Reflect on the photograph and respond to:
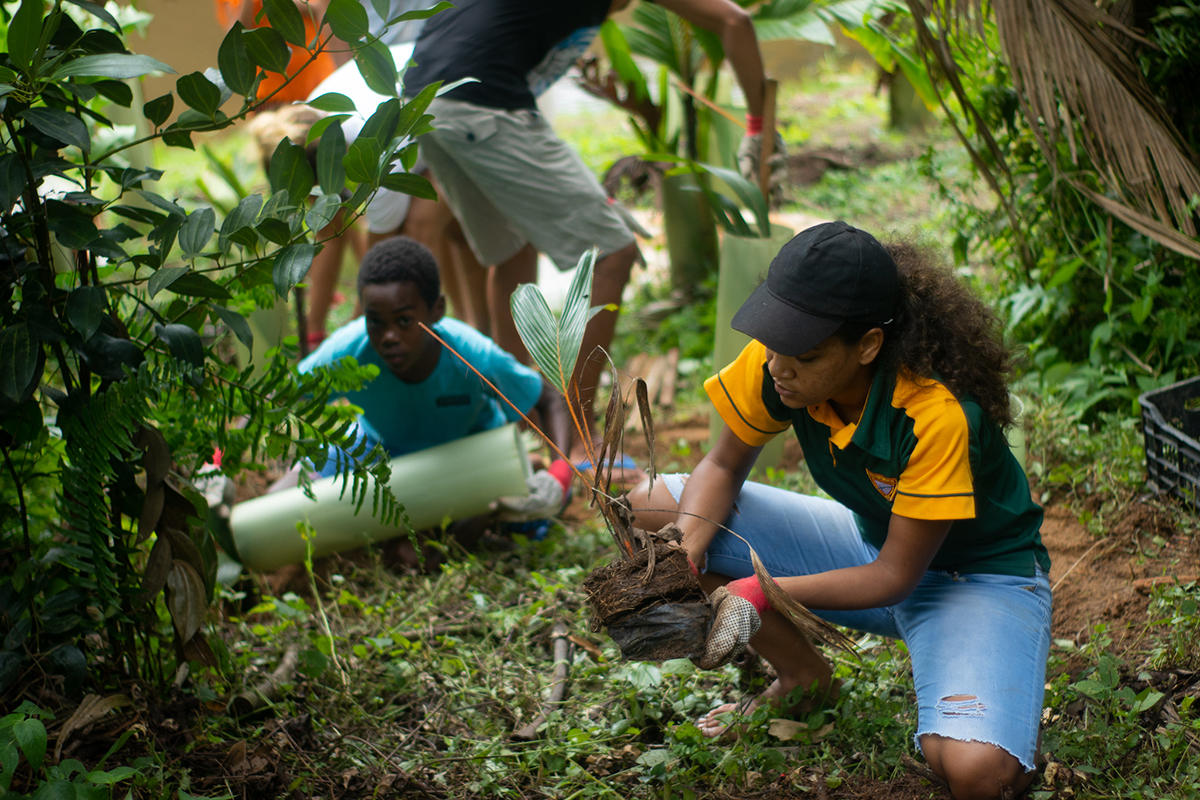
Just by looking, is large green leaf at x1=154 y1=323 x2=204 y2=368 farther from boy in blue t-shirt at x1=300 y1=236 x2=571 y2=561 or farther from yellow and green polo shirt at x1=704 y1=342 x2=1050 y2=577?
boy in blue t-shirt at x1=300 y1=236 x2=571 y2=561

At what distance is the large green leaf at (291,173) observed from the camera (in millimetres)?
1681

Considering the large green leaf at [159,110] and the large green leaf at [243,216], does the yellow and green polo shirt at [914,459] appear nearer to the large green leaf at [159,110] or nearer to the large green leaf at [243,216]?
the large green leaf at [243,216]

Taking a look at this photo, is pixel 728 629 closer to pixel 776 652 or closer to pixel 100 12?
pixel 776 652

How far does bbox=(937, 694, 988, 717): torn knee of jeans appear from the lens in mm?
1679

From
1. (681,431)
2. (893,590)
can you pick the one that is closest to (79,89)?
(893,590)

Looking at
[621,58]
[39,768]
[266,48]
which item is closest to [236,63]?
[266,48]

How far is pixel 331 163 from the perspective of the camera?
1668mm

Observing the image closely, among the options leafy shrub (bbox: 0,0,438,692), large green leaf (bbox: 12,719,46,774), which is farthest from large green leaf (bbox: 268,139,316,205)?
large green leaf (bbox: 12,719,46,774)

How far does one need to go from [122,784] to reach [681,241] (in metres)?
4.18

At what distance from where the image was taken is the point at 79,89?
59.6 inches

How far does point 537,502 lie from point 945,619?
148 centimetres

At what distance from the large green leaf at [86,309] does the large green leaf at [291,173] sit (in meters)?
0.35

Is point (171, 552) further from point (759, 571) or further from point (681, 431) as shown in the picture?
point (681, 431)

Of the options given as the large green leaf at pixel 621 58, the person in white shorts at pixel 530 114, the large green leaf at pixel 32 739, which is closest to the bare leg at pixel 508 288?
the person in white shorts at pixel 530 114
